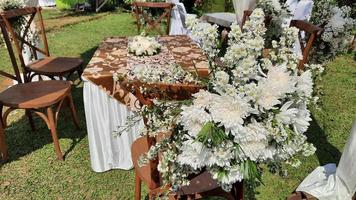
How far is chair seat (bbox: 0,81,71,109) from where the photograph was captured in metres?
2.71

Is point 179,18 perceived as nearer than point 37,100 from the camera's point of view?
No

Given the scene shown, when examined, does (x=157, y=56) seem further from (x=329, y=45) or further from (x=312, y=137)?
(x=312, y=137)

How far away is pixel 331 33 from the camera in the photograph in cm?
287

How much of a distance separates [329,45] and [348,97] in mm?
1840

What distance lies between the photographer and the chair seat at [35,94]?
271cm

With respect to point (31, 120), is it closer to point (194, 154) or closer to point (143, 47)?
point (143, 47)

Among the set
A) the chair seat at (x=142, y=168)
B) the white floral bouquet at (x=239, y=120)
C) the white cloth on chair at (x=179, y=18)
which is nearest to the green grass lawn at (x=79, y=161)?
the chair seat at (x=142, y=168)

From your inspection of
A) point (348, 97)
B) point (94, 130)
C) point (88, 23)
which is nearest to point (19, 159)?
point (94, 130)

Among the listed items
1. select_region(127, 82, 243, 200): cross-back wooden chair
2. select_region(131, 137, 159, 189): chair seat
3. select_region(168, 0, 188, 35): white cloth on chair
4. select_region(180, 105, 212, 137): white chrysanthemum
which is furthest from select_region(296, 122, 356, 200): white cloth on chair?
select_region(168, 0, 188, 35): white cloth on chair

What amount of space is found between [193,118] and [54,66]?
3.06 m

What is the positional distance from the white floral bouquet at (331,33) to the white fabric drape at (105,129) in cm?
184

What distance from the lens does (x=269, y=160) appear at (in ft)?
3.67

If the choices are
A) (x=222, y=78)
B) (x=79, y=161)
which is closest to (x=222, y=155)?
(x=222, y=78)

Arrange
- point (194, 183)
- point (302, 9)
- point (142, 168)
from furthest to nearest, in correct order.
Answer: point (302, 9)
point (142, 168)
point (194, 183)
